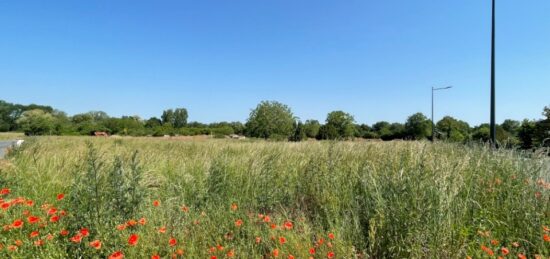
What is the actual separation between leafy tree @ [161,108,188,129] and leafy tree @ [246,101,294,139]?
8190cm

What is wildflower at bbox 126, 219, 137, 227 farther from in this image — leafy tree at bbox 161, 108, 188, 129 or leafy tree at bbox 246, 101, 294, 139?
leafy tree at bbox 161, 108, 188, 129

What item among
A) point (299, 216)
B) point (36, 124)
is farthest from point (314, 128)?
point (36, 124)

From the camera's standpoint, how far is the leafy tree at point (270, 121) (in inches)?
1401

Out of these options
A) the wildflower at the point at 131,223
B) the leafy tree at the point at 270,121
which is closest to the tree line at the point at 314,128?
the leafy tree at the point at 270,121

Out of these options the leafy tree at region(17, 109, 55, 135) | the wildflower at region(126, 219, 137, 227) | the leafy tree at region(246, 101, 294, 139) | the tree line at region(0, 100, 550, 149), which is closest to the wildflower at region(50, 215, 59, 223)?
the wildflower at region(126, 219, 137, 227)

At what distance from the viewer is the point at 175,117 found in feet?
373

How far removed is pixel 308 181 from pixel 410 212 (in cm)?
203

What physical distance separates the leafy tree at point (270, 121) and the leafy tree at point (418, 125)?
2044cm

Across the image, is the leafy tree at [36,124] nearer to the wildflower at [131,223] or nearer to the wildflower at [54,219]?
the wildflower at [54,219]

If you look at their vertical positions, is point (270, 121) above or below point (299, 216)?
above

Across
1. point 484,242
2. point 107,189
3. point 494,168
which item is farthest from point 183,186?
point 494,168

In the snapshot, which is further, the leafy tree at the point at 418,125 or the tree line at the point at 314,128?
the leafy tree at the point at 418,125

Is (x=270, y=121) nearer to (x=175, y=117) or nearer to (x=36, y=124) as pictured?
(x=36, y=124)

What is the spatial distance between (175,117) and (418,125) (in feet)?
309
